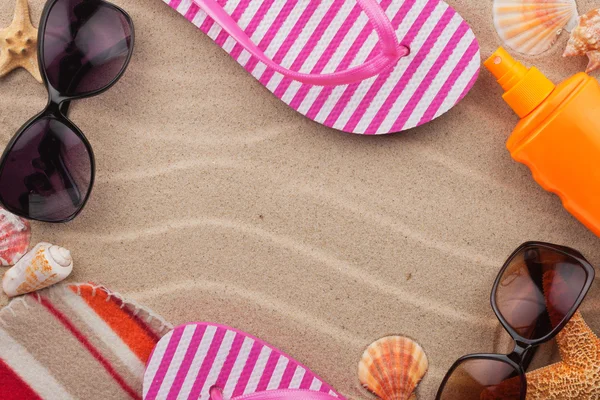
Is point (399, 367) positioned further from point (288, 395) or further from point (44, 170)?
point (44, 170)

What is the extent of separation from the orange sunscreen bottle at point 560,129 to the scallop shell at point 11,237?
0.61 metres

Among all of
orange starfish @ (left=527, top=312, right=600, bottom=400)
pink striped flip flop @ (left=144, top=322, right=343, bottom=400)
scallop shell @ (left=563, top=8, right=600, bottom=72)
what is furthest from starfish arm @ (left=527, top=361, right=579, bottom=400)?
scallop shell @ (left=563, top=8, right=600, bottom=72)

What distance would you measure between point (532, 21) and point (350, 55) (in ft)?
0.73

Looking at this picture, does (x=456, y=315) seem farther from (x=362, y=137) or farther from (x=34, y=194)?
(x=34, y=194)

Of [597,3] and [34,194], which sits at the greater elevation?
[597,3]

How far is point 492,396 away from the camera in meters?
0.73

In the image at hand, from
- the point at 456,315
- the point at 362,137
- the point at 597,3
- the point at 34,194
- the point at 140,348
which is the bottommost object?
the point at 140,348

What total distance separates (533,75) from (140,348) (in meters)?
0.59

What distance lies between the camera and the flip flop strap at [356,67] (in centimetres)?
67

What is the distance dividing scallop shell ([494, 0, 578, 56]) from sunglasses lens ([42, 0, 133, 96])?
45 centimetres

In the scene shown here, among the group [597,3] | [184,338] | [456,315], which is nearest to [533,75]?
[597,3]

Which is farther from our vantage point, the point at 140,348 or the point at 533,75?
the point at 140,348

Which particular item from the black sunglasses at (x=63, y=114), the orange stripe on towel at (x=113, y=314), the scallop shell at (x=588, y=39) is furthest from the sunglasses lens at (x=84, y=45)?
the scallop shell at (x=588, y=39)

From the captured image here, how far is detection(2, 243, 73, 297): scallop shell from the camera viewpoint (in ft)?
2.44
